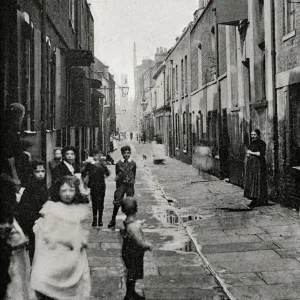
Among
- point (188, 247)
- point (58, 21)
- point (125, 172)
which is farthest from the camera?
point (58, 21)

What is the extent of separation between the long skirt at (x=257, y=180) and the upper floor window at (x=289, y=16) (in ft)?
9.85

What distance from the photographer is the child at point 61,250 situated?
424 cm

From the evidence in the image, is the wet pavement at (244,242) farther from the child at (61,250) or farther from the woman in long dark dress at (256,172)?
the child at (61,250)

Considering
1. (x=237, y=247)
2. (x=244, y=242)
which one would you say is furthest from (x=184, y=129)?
(x=237, y=247)

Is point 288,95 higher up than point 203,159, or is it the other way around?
point 288,95

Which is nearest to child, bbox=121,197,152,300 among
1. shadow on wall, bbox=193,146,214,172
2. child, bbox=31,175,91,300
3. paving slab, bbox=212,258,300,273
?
child, bbox=31,175,91,300

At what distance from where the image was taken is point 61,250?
4.29m

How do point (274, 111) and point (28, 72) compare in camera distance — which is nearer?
point (28, 72)

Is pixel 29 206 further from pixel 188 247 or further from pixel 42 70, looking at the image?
pixel 42 70

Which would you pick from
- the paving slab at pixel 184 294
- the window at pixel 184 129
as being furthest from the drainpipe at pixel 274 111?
the window at pixel 184 129

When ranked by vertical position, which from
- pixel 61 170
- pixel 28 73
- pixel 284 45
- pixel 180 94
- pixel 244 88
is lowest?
pixel 61 170

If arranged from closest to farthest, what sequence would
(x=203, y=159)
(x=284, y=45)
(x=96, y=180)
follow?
(x=96, y=180), (x=284, y=45), (x=203, y=159)

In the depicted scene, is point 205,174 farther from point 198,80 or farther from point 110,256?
point 110,256

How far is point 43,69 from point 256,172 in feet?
17.6
